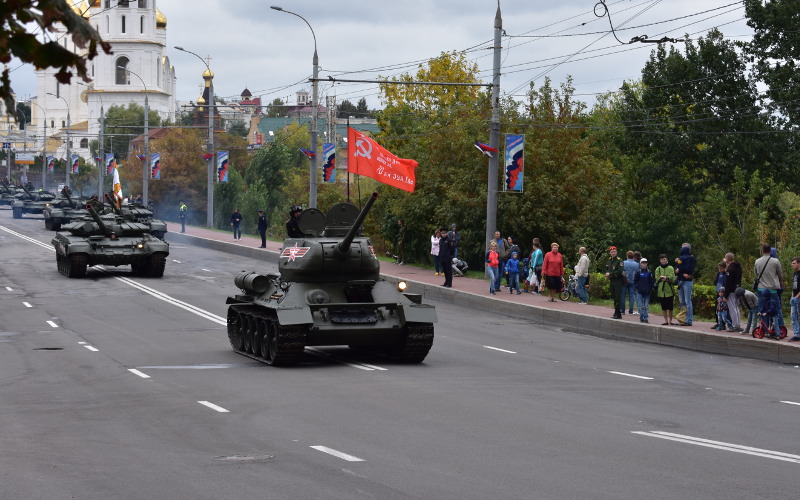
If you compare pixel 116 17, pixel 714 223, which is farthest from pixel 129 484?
pixel 116 17

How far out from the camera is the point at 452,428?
1225 centimetres

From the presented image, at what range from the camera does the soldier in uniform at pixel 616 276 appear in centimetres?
2508

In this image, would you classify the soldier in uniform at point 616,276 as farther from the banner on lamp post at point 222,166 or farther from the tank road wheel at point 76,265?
the banner on lamp post at point 222,166

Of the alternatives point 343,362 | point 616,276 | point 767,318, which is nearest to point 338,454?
point 343,362

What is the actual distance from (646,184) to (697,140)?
615 cm

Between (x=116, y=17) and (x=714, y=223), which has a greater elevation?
(x=116, y=17)

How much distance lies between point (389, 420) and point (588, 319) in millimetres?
13722

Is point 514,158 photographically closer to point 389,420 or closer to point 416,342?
point 416,342

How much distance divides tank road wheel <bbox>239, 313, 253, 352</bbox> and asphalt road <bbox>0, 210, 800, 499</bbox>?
1.65 ft

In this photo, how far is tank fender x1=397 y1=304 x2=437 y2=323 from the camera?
18344mm

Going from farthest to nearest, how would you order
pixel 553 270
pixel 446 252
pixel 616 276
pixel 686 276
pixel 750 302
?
pixel 446 252, pixel 553 270, pixel 616 276, pixel 686 276, pixel 750 302

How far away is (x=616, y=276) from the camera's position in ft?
82.8

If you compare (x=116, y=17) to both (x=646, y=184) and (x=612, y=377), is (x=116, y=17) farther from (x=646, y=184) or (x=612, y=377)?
(x=612, y=377)

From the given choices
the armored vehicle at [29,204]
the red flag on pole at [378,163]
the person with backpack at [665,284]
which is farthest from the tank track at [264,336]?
the armored vehicle at [29,204]
